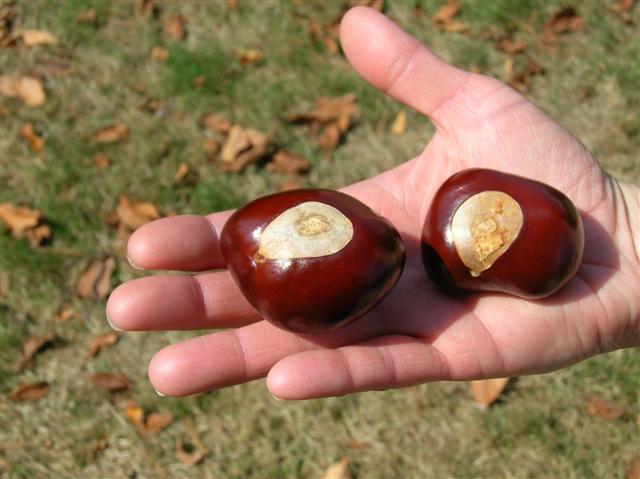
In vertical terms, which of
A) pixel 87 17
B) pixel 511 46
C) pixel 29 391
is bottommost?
pixel 29 391

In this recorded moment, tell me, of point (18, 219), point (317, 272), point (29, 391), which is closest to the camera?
point (317, 272)

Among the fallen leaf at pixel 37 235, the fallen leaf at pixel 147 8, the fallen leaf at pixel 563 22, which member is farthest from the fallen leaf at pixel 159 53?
A: the fallen leaf at pixel 563 22

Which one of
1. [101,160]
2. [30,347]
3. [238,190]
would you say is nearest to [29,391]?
[30,347]

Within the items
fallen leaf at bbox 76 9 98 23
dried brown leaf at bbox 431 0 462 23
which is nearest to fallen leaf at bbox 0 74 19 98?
fallen leaf at bbox 76 9 98 23

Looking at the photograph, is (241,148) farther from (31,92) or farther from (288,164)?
(31,92)

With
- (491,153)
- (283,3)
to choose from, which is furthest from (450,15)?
(491,153)

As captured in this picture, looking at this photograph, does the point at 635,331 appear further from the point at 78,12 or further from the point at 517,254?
the point at 78,12

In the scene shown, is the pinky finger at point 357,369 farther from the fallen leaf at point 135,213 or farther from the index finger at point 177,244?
the fallen leaf at point 135,213
